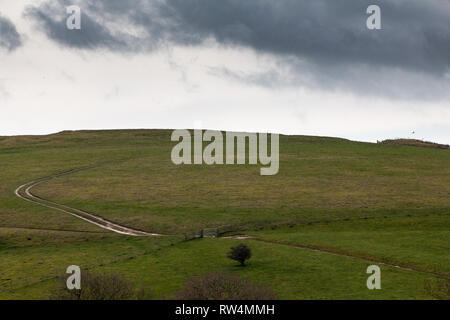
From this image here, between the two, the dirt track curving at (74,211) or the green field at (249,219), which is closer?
the green field at (249,219)

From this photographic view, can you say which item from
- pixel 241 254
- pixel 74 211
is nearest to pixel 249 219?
pixel 241 254

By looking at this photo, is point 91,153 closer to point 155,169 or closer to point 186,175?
Answer: point 155,169

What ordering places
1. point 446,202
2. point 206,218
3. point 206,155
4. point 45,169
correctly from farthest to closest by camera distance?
1. point 206,155
2. point 45,169
3. point 446,202
4. point 206,218

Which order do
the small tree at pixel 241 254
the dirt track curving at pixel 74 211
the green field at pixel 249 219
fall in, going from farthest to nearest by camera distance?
the dirt track curving at pixel 74 211
the small tree at pixel 241 254
the green field at pixel 249 219

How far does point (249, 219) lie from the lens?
69.8 m

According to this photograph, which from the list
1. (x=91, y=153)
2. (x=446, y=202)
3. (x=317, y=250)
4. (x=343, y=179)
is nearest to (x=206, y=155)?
(x=91, y=153)

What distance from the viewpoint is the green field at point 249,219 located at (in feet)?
153

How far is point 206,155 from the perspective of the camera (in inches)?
4715

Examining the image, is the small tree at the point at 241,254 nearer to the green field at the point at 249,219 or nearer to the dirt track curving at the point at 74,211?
the green field at the point at 249,219

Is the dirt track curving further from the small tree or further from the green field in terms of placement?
the small tree

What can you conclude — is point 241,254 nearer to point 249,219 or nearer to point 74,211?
point 249,219

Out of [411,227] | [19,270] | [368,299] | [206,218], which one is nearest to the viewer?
[368,299]

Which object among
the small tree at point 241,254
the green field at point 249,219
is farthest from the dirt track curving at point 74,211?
the small tree at point 241,254
